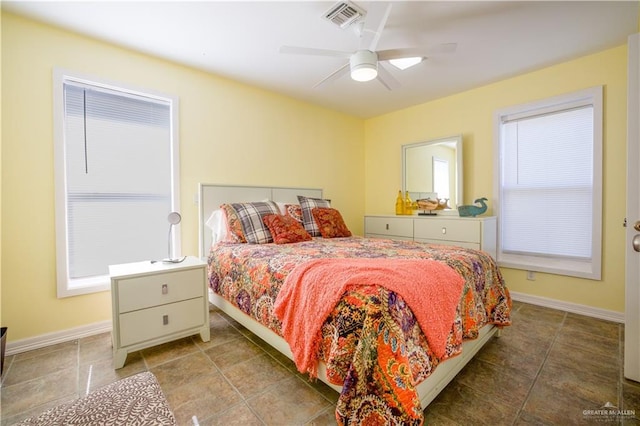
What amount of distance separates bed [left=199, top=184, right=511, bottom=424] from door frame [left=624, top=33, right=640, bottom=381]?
617 mm

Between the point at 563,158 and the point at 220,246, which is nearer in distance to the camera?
the point at 220,246

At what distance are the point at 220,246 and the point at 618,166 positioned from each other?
12.1 ft

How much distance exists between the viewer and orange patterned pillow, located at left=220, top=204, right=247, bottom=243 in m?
2.60

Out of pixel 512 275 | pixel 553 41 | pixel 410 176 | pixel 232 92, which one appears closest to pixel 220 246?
pixel 232 92

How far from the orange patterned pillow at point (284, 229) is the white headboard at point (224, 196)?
1.92 ft

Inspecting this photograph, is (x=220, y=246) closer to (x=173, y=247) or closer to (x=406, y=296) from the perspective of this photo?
(x=173, y=247)

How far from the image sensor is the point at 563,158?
2.87 meters

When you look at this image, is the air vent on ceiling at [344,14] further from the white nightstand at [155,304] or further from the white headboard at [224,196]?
the white nightstand at [155,304]

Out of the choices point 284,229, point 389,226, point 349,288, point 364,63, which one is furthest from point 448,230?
point 349,288

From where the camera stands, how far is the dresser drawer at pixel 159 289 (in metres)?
1.83

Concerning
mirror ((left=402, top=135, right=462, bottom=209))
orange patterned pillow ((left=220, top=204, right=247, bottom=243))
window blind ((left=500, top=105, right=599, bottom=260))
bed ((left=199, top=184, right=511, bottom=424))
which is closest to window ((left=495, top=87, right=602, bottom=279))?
window blind ((left=500, top=105, right=599, bottom=260))

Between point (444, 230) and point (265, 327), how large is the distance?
2325mm

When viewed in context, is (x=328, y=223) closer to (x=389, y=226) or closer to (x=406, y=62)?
(x=389, y=226)

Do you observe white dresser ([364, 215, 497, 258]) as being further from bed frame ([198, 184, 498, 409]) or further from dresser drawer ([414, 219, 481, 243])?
bed frame ([198, 184, 498, 409])
